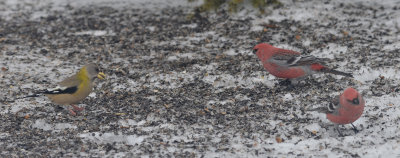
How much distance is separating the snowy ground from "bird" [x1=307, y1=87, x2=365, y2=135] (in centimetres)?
18

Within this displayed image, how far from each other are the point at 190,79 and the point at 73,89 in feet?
4.93

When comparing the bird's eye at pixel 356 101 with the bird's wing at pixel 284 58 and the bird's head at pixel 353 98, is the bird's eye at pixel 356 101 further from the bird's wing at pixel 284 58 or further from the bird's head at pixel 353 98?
the bird's wing at pixel 284 58

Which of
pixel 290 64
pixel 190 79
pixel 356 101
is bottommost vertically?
pixel 190 79

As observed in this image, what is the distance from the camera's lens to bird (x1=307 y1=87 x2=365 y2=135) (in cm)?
424

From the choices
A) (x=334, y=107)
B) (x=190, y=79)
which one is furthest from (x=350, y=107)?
(x=190, y=79)

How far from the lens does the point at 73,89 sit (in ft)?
16.1

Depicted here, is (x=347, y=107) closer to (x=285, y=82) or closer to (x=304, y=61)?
(x=304, y=61)

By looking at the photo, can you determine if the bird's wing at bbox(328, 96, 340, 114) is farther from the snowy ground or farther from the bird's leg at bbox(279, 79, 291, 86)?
the bird's leg at bbox(279, 79, 291, 86)

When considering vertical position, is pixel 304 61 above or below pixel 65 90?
above

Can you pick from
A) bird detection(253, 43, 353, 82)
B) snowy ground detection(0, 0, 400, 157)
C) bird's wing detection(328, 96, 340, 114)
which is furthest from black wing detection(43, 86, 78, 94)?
bird's wing detection(328, 96, 340, 114)

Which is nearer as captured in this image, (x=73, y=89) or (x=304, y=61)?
(x=73, y=89)

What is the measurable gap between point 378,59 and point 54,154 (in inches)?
156

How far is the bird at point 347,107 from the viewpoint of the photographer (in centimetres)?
424

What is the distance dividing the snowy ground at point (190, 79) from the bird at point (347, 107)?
7.3 inches
